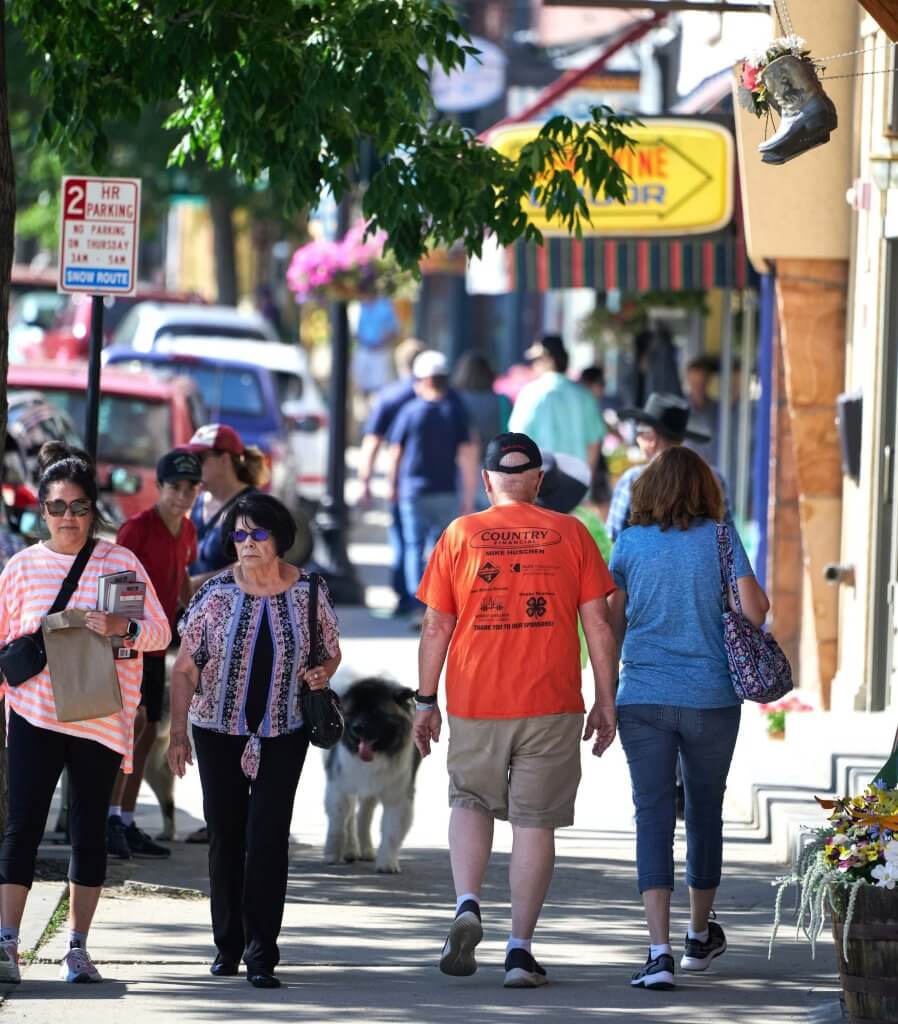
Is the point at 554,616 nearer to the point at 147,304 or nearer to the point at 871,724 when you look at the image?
the point at 871,724

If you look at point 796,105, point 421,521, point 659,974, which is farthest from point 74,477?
point 421,521

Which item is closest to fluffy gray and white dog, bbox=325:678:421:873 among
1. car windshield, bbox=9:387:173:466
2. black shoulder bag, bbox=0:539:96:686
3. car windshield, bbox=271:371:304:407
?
black shoulder bag, bbox=0:539:96:686

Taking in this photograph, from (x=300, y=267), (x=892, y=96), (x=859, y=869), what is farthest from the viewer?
(x=300, y=267)

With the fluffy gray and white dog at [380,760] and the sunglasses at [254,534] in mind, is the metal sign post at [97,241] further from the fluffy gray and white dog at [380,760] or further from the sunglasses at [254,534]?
the sunglasses at [254,534]

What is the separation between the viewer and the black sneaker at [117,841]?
29.8ft

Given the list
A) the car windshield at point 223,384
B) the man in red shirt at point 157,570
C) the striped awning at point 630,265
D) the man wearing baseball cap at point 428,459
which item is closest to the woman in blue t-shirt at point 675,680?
the man in red shirt at point 157,570

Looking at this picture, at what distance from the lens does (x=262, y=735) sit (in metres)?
6.94

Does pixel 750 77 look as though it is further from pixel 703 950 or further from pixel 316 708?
pixel 703 950

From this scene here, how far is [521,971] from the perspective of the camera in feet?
22.9

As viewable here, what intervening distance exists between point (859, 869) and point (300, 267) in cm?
1390

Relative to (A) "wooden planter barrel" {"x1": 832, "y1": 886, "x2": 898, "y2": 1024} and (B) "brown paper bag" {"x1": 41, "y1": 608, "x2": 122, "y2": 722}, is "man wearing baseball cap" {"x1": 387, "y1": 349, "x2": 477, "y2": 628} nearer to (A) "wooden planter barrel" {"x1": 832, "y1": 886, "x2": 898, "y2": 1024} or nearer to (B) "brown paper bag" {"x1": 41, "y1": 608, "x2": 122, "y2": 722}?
(B) "brown paper bag" {"x1": 41, "y1": 608, "x2": 122, "y2": 722}

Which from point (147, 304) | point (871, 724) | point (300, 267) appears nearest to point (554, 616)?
point (871, 724)

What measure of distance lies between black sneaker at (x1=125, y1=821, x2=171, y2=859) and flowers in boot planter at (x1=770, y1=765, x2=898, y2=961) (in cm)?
355

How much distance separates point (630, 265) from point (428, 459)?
221cm
